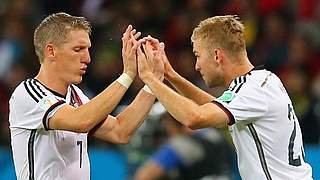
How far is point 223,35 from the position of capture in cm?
677

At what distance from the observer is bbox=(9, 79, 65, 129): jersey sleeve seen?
6.63m

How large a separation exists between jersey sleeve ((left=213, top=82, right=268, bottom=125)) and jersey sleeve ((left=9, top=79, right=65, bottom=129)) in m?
1.04

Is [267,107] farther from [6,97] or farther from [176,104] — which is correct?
[6,97]

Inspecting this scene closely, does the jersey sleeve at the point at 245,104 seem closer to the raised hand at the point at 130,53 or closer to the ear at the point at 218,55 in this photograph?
the ear at the point at 218,55

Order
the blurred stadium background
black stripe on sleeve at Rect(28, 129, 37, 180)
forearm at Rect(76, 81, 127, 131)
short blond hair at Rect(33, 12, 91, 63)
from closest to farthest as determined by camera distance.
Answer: forearm at Rect(76, 81, 127, 131), black stripe on sleeve at Rect(28, 129, 37, 180), short blond hair at Rect(33, 12, 91, 63), the blurred stadium background

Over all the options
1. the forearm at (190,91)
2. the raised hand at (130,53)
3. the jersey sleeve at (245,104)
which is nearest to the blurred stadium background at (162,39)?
the forearm at (190,91)

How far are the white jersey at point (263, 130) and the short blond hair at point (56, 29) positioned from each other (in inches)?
42.6

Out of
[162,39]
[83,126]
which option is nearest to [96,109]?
[83,126]

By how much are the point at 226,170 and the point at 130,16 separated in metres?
5.67

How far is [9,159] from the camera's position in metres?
11.1

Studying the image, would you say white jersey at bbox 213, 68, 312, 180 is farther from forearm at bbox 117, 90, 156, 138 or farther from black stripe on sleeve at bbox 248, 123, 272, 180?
forearm at bbox 117, 90, 156, 138

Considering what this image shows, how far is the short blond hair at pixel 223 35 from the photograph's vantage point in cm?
676

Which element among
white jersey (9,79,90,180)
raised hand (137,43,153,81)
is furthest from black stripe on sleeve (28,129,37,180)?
raised hand (137,43,153,81)

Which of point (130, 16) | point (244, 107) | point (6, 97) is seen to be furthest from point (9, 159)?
point (244, 107)
